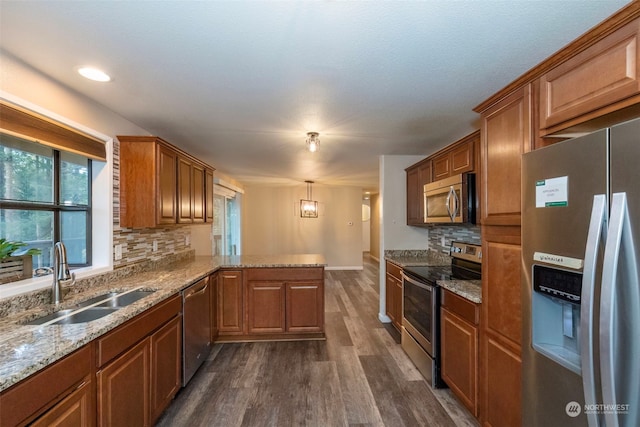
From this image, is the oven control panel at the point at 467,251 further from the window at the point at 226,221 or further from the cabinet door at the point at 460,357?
the window at the point at 226,221

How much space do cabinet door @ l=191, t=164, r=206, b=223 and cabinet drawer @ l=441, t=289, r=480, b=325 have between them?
2862 mm

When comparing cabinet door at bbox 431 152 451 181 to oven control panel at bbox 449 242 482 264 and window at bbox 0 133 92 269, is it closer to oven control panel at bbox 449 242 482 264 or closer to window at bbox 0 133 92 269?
oven control panel at bbox 449 242 482 264

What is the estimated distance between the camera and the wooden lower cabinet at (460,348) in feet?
6.31

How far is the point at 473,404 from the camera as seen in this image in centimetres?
192

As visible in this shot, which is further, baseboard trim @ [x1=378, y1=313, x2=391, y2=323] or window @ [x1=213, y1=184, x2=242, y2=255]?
window @ [x1=213, y1=184, x2=242, y2=255]

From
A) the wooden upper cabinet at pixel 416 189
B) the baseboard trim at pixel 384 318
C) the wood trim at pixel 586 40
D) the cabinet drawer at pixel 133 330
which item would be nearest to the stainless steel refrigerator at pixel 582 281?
the wood trim at pixel 586 40

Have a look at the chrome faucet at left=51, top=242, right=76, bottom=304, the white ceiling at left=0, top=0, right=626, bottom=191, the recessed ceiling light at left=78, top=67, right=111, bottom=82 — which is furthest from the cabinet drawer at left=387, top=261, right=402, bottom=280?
the recessed ceiling light at left=78, top=67, right=111, bottom=82

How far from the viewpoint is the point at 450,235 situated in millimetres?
3449

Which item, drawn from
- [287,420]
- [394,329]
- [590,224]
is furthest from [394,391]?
[590,224]

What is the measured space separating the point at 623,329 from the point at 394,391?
1.85m

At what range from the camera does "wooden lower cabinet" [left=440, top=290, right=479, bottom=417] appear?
1.92 meters

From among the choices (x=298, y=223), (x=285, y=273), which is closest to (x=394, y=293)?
(x=285, y=273)

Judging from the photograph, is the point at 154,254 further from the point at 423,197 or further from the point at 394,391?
the point at 423,197

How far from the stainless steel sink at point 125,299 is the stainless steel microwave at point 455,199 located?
8.95ft
